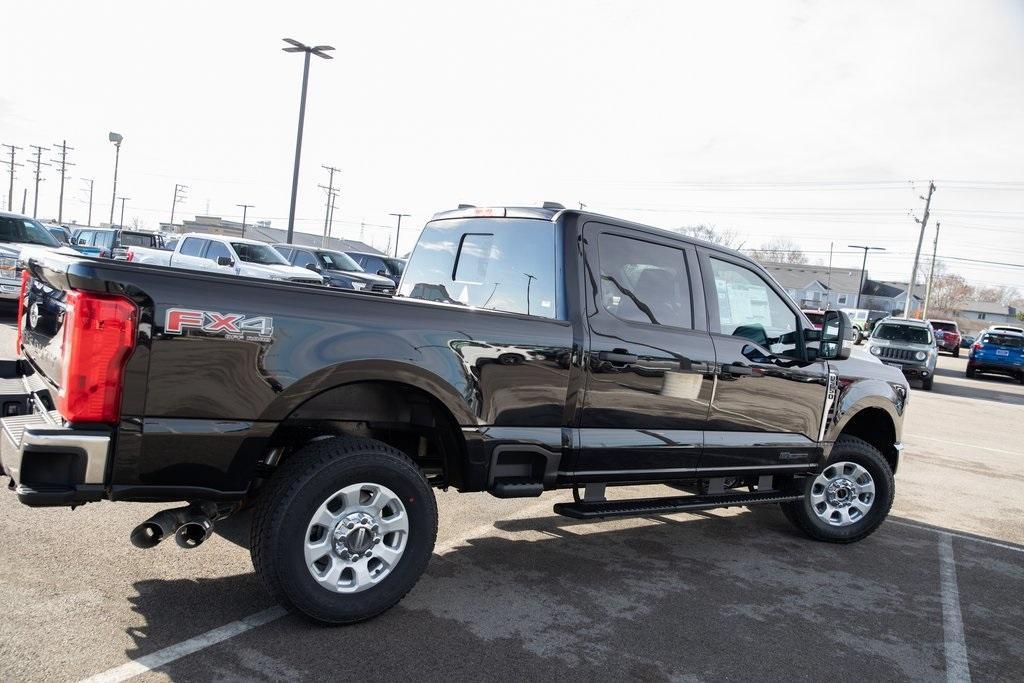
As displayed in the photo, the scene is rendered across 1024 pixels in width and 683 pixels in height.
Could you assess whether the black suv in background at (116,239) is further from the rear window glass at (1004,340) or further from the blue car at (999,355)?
the rear window glass at (1004,340)

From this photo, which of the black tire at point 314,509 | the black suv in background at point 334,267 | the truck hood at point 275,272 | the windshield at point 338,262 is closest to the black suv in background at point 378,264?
the black suv in background at point 334,267

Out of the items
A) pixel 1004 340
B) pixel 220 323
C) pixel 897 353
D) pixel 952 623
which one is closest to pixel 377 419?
pixel 220 323

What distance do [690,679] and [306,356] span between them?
2098mm

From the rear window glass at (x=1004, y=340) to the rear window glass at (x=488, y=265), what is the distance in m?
24.6

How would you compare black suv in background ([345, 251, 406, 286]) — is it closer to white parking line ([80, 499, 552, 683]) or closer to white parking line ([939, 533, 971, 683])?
white parking line ([939, 533, 971, 683])

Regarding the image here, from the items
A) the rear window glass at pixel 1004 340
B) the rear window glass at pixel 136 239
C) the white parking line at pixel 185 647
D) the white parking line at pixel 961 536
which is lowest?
the white parking line at pixel 185 647

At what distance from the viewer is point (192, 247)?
20062 mm

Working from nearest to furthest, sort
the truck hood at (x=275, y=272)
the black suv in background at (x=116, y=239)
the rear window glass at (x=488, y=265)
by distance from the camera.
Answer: the rear window glass at (x=488, y=265) → the truck hood at (x=275, y=272) → the black suv in background at (x=116, y=239)

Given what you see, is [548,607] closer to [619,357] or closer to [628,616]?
[628,616]

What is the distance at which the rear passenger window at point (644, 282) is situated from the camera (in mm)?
4555

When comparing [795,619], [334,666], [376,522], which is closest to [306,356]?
[376,522]

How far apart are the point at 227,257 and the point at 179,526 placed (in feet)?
53.9

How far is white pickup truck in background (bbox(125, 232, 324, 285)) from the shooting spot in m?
18.4

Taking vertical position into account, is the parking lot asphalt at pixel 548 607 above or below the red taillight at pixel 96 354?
below
